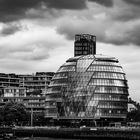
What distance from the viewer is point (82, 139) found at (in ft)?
643

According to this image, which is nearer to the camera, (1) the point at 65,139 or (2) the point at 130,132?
(2) the point at 130,132

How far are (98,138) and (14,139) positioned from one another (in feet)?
93.0

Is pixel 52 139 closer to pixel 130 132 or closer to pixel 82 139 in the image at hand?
pixel 82 139

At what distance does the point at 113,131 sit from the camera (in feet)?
613

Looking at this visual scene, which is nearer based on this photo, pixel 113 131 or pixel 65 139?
pixel 113 131

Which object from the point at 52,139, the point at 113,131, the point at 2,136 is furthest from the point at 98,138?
the point at 2,136

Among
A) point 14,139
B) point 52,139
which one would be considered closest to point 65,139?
point 52,139

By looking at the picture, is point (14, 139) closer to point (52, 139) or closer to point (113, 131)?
point (52, 139)

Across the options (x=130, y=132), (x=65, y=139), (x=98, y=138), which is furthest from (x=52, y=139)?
(x=130, y=132)

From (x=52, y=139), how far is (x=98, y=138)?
18553 mm

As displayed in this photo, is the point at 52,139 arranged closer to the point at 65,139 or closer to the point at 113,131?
the point at 65,139

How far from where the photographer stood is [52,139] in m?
199

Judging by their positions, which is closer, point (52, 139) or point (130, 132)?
→ point (130, 132)

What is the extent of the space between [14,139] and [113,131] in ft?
109
